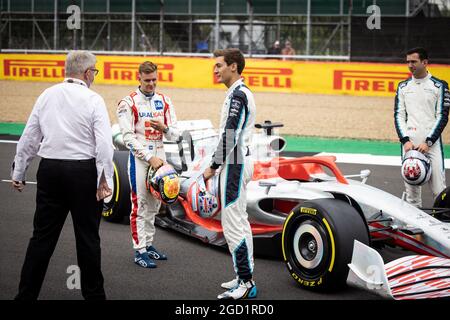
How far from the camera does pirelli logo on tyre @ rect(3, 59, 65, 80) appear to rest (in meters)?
18.0

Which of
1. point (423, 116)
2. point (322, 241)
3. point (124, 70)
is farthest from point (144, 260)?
point (124, 70)

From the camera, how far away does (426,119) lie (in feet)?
24.6

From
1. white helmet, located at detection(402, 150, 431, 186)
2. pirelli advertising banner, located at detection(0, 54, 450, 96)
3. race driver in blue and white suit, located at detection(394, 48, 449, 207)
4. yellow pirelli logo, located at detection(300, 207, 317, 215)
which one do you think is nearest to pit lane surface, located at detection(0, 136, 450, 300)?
yellow pirelli logo, located at detection(300, 207, 317, 215)

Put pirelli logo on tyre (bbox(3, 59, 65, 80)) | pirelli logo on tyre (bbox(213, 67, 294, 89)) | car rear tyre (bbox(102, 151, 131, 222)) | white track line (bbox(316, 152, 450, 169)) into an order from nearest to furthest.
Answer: car rear tyre (bbox(102, 151, 131, 222)), white track line (bbox(316, 152, 450, 169)), pirelli logo on tyre (bbox(213, 67, 294, 89)), pirelli logo on tyre (bbox(3, 59, 65, 80))

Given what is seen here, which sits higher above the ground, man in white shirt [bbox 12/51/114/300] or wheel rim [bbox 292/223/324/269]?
man in white shirt [bbox 12/51/114/300]

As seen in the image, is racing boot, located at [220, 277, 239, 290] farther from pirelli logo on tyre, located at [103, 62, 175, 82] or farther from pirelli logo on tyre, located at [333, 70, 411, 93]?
pirelli logo on tyre, located at [103, 62, 175, 82]

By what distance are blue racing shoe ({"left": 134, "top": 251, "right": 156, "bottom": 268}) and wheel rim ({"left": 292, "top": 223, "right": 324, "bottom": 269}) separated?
4.43ft

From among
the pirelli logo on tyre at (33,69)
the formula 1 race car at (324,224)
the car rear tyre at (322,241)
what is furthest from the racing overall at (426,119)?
the pirelli logo on tyre at (33,69)

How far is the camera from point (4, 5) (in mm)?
24391

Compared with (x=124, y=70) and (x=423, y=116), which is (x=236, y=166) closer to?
(x=423, y=116)

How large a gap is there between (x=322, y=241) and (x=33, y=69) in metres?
14.5
